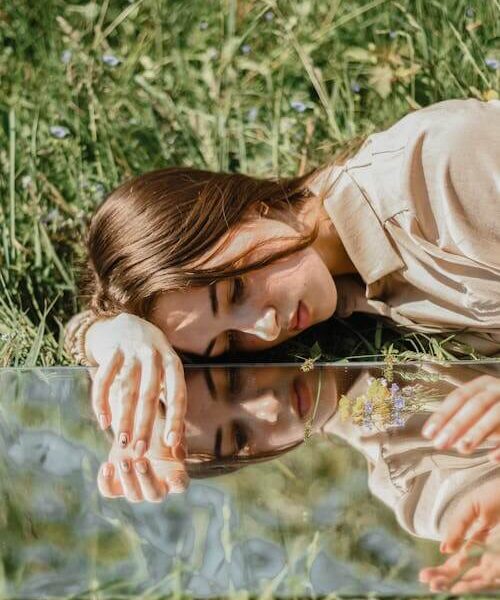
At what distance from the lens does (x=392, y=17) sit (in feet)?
8.23

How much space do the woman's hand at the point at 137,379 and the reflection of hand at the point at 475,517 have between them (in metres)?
0.47

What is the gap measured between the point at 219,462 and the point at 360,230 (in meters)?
0.70

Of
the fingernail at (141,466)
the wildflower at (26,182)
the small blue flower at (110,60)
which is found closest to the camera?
the fingernail at (141,466)

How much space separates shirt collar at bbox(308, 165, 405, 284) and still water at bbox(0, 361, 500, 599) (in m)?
0.31

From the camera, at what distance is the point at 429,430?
1.30m

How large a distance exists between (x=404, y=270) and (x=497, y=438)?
0.64m

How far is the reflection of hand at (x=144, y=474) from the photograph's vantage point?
120cm

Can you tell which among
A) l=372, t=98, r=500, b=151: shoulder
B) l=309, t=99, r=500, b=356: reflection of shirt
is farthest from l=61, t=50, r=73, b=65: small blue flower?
l=372, t=98, r=500, b=151: shoulder

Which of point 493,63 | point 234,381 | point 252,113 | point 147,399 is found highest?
point 493,63

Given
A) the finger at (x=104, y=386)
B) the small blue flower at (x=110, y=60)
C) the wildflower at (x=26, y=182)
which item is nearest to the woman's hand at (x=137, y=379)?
the finger at (x=104, y=386)

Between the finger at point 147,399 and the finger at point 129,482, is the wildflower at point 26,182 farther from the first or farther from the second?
the finger at point 129,482

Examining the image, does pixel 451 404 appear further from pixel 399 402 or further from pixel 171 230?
pixel 171 230

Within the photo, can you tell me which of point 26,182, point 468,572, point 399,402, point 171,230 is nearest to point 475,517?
point 468,572

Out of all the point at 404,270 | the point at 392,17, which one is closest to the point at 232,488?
the point at 404,270
